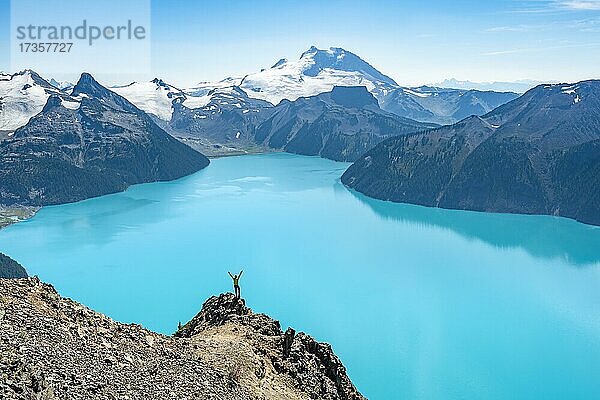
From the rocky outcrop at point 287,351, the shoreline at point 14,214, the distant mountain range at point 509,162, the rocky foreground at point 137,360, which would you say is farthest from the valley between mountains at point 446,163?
the rocky foreground at point 137,360

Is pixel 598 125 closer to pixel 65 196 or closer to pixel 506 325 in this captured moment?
pixel 506 325

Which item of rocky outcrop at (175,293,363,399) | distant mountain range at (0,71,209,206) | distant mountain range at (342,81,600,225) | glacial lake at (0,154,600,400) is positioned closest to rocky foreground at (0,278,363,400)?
rocky outcrop at (175,293,363,399)

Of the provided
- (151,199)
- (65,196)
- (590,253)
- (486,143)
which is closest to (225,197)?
(151,199)

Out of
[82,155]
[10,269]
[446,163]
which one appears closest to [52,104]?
Answer: [82,155]

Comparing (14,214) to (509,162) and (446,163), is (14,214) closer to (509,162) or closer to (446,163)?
(446,163)

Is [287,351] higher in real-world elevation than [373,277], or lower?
higher
